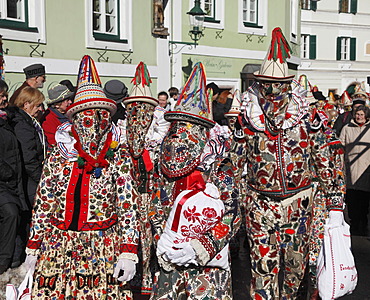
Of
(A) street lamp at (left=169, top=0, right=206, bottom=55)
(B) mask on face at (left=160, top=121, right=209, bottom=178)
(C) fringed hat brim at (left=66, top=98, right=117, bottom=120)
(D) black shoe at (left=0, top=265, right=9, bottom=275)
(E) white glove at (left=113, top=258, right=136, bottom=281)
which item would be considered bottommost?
(D) black shoe at (left=0, top=265, right=9, bottom=275)

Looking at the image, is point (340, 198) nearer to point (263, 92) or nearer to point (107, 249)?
point (263, 92)

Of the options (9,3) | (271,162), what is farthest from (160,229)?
(9,3)

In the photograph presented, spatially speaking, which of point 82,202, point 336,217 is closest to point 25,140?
point 82,202

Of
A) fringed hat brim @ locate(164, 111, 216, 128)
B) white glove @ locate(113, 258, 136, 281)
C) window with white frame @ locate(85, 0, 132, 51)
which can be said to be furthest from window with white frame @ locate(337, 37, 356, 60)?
white glove @ locate(113, 258, 136, 281)

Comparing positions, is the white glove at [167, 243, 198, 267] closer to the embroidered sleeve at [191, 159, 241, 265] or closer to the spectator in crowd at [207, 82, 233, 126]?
the embroidered sleeve at [191, 159, 241, 265]

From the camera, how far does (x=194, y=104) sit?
4.07 m

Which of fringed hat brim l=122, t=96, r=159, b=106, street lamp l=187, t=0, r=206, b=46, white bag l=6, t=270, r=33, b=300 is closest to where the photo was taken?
white bag l=6, t=270, r=33, b=300

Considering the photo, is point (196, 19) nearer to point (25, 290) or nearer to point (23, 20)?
point (23, 20)

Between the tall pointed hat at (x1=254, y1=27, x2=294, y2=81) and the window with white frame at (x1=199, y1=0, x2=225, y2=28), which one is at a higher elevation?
the window with white frame at (x1=199, y1=0, x2=225, y2=28)

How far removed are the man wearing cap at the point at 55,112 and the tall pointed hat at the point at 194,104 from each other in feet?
9.66

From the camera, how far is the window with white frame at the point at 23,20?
10.8 meters

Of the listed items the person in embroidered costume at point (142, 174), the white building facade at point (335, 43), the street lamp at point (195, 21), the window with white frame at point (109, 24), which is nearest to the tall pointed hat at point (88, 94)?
the person in embroidered costume at point (142, 174)

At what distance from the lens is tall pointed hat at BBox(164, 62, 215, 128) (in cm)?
405

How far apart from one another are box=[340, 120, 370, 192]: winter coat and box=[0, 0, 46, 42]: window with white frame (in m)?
6.10
